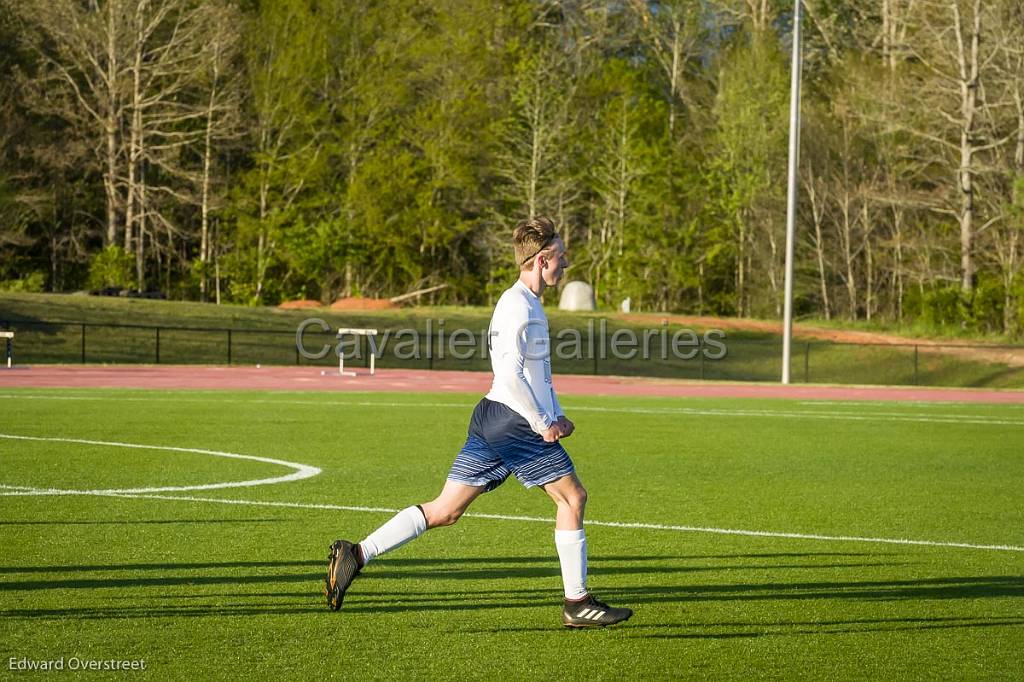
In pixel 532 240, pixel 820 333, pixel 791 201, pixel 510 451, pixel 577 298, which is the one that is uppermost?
pixel 791 201

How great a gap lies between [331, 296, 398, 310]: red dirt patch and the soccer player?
47.5 metres

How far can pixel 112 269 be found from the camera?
53.8 metres

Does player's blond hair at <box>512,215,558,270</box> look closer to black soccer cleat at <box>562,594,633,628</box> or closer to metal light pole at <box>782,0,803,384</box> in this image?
black soccer cleat at <box>562,594,633,628</box>

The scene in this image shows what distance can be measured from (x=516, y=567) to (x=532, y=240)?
2523 millimetres

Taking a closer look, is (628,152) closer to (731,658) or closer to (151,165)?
(151,165)

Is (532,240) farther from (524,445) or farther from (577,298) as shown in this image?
(577,298)

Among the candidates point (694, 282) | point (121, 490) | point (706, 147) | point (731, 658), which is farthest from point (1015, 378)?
point (731, 658)

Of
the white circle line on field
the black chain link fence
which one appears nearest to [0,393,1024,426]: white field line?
the white circle line on field

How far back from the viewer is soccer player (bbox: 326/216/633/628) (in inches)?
278

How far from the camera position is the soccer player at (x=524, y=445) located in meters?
7.07

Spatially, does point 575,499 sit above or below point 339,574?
above

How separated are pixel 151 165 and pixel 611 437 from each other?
4544cm

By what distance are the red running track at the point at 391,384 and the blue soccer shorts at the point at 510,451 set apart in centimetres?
2163

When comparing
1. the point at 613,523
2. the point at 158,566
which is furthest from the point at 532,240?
the point at 613,523
